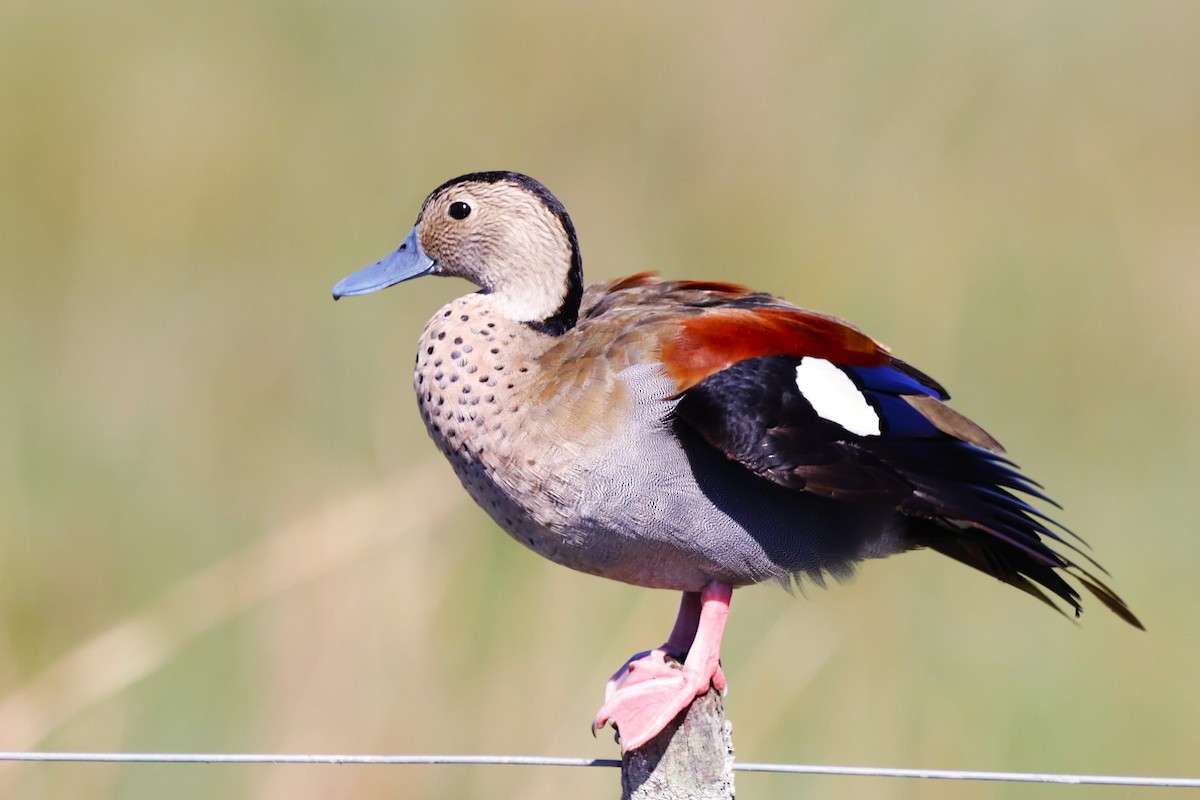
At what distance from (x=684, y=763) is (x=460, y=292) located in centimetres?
411

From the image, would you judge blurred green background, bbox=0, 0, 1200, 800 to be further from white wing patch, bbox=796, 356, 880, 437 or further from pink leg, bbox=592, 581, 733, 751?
white wing patch, bbox=796, 356, 880, 437

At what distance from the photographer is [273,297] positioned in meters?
5.80

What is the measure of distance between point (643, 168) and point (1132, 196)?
6.66 ft

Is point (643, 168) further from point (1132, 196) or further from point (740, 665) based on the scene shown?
point (740, 665)

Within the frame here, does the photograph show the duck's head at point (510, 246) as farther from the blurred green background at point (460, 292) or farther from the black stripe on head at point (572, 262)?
the blurred green background at point (460, 292)

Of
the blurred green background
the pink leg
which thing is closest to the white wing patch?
the pink leg

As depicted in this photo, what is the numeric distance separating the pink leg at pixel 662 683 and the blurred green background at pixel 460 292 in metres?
1.30

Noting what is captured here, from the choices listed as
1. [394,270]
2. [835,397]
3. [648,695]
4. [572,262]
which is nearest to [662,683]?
[648,695]

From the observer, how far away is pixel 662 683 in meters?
2.64

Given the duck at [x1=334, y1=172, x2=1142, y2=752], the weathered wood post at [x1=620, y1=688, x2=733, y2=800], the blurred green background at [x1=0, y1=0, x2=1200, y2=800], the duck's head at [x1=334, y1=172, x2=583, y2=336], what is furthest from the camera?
the blurred green background at [x1=0, y1=0, x2=1200, y2=800]

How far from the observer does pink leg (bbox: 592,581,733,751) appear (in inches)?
97.4

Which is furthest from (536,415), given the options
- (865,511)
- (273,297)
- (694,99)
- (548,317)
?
(694,99)

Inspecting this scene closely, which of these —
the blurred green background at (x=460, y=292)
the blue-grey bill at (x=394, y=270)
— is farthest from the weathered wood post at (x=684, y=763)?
the blurred green background at (x=460, y=292)

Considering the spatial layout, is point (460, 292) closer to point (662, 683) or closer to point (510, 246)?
point (510, 246)
